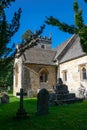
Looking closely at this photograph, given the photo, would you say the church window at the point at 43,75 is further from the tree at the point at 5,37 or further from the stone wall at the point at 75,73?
the tree at the point at 5,37

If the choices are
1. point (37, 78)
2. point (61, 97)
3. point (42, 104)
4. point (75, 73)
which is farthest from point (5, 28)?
point (37, 78)

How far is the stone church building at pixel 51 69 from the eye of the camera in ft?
79.1

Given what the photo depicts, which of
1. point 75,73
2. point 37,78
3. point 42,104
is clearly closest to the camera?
point 42,104

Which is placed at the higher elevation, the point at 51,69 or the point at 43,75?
the point at 51,69

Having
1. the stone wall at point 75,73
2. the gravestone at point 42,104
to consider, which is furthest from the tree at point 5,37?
the stone wall at point 75,73

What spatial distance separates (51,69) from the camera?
28516 mm

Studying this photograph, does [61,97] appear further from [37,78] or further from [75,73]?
[37,78]

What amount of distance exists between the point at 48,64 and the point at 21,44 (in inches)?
870

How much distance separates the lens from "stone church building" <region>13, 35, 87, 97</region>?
24.1 m

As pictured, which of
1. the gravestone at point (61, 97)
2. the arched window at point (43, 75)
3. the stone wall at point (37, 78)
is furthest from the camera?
the arched window at point (43, 75)

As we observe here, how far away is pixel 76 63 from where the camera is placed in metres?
24.3

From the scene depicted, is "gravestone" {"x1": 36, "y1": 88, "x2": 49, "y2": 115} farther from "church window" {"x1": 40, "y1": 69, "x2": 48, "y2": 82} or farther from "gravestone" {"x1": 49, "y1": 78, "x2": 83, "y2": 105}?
"church window" {"x1": 40, "y1": 69, "x2": 48, "y2": 82}

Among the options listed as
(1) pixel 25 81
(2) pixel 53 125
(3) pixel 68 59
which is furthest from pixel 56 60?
(2) pixel 53 125

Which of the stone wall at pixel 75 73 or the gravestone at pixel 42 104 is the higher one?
the stone wall at pixel 75 73
